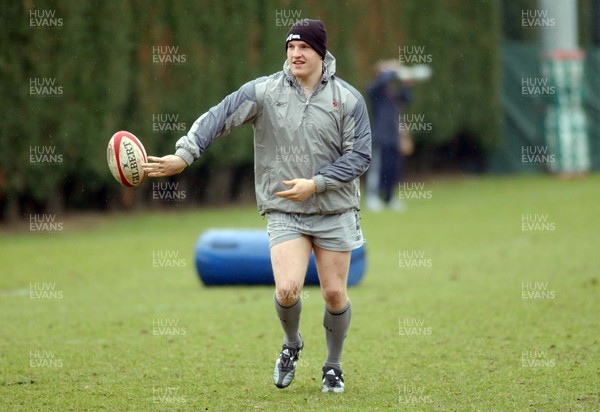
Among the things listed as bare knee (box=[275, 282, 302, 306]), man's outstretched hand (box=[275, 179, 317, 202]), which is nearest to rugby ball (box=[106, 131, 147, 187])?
man's outstretched hand (box=[275, 179, 317, 202])

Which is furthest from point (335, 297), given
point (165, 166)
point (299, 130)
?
point (165, 166)

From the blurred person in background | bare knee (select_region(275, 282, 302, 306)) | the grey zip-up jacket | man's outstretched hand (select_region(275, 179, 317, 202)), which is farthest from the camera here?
the blurred person in background

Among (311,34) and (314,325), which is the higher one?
(311,34)

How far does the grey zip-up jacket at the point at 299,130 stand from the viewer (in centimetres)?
696

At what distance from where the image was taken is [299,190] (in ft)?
22.0

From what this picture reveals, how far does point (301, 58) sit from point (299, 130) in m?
0.44

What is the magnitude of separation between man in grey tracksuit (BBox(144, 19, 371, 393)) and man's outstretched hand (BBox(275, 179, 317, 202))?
156 mm

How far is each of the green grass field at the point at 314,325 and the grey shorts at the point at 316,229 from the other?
946 millimetres

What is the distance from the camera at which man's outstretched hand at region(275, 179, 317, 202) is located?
21.9ft

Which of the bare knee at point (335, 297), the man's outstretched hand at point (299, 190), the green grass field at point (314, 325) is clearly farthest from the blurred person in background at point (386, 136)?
the man's outstretched hand at point (299, 190)

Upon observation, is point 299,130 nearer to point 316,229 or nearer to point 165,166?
point 316,229

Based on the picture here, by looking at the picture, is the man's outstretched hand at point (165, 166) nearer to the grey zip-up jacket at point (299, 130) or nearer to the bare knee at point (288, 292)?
the grey zip-up jacket at point (299, 130)

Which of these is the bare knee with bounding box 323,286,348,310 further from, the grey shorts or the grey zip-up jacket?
the grey zip-up jacket

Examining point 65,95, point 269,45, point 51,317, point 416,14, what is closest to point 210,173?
point 269,45
